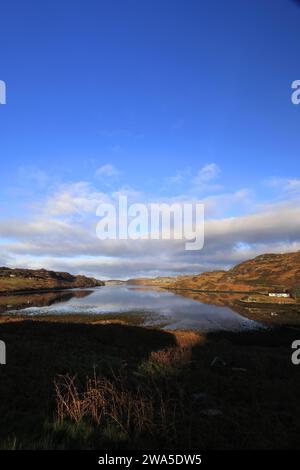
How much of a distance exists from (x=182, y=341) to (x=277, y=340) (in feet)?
48.0

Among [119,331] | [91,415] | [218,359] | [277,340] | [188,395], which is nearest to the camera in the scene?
[91,415]

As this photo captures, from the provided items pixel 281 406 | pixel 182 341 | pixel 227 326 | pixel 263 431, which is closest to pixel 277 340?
pixel 227 326

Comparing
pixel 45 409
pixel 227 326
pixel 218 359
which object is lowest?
pixel 227 326

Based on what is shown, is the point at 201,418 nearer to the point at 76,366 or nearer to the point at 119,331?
the point at 76,366

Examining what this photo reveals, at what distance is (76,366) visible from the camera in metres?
14.7

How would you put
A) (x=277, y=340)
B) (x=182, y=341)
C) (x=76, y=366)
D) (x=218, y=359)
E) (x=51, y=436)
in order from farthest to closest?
(x=277, y=340), (x=182, y=341), (x=218, y=359), (x=76, y=366), (x=51, y=436)

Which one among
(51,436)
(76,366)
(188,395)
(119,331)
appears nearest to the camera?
(51,436)

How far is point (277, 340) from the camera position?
41.2 m

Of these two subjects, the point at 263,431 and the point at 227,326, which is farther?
the point at 227,326

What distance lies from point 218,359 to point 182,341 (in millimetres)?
15160

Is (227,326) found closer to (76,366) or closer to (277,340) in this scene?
(277,340)

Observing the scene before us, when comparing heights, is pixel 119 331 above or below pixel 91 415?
below
